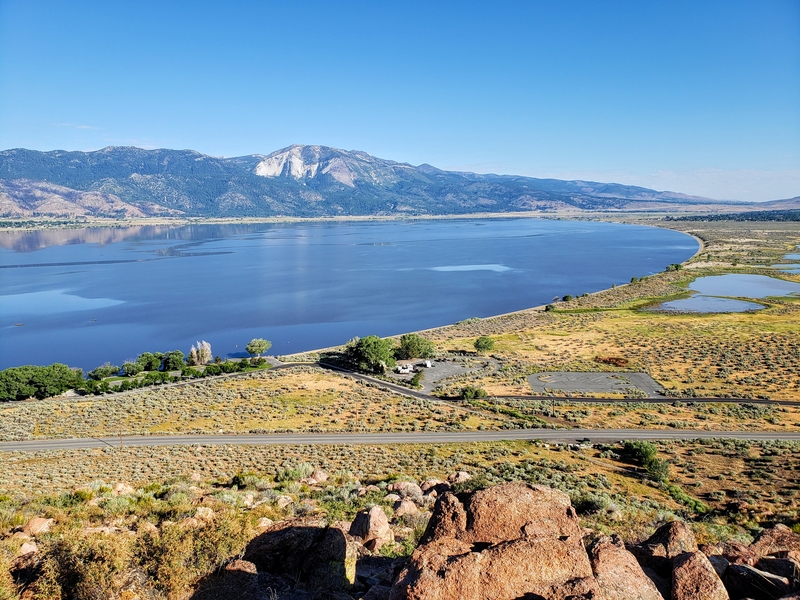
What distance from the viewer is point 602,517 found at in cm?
1712

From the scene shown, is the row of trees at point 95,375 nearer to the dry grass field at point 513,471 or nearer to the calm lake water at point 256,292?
the calm lake water at point 256,292

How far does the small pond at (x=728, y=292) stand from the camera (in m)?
89.3

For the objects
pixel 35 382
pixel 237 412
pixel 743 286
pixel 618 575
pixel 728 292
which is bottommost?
pixel 35 382

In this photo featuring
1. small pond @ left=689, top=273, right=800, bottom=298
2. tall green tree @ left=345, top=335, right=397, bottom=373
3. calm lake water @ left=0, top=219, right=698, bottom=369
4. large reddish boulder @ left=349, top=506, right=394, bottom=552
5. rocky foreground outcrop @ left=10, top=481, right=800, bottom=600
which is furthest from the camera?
small pond @ left=689, top=273, right=800, bottom=298

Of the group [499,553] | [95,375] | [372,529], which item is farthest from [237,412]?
[499,553]

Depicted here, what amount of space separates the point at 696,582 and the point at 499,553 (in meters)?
3.02

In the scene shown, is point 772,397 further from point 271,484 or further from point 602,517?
point 271,484

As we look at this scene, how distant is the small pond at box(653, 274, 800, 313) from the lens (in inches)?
3516

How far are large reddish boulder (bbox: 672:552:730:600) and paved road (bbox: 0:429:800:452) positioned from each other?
85.2 ft

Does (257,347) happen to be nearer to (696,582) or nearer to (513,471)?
(513,471)

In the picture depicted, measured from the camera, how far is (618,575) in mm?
7258

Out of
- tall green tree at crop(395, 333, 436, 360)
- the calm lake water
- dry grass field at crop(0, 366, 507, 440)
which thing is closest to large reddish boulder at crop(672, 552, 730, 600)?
dry grass field at crop(0, 366, 507, 440)

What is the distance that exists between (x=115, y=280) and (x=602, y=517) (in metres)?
134

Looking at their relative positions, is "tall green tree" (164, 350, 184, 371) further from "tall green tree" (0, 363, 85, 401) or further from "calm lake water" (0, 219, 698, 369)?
"calm lake water" (0, 219, 698, 369)
